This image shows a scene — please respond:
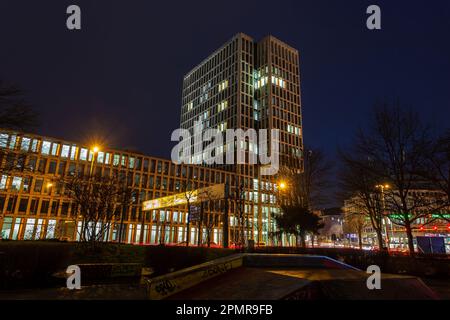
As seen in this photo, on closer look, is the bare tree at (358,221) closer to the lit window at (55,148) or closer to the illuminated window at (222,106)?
the lit window at (55,148)

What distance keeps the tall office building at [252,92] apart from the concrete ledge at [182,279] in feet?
250

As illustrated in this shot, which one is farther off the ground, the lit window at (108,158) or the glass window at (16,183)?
the lit window at (108,158)

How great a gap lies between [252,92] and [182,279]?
9392 centimetres

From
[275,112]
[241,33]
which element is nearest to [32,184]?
[275,112]

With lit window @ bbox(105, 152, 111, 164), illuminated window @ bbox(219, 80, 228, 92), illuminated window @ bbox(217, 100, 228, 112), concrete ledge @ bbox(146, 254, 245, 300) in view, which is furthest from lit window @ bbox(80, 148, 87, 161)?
concrete ledge @ bbox(146, 254, 245, 300)

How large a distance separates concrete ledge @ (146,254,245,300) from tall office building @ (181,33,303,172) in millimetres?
76180

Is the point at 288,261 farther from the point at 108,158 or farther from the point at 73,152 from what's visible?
the point at 108,158

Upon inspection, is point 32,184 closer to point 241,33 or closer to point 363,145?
point 363,145

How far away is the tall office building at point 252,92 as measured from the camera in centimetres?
9331

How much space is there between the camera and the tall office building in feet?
306

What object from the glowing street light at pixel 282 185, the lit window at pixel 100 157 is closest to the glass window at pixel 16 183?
the lit window at pixel 100 157

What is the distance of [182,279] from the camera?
8.59m
